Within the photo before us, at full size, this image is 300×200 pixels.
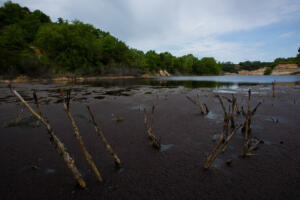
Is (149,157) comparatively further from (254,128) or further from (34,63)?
(34,63)

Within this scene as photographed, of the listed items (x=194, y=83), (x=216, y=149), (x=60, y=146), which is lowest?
(x=216, y=149)

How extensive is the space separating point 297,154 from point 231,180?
1865 millimetres

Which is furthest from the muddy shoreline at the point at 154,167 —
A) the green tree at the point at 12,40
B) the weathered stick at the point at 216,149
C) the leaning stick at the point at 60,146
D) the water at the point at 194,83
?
the green tree at the point at 12,40

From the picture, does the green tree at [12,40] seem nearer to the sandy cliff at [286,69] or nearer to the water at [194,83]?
the water at [194,83]

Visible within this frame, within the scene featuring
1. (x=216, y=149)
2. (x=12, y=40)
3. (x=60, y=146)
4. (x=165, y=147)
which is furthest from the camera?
(x=12, y=40)

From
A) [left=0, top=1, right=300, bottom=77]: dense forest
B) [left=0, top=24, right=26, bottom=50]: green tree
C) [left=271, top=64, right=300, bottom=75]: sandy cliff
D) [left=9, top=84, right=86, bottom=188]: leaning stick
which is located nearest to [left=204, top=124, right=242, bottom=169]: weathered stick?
[left=9, top=84, right=86, bottom=188]: leaning stick

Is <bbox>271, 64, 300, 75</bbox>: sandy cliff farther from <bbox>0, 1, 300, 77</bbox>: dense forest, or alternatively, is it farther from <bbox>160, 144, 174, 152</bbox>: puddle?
<bbox>160, 144, 174, 152</bbox>: puddle

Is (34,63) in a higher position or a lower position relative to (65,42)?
lower

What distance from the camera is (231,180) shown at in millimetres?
2252

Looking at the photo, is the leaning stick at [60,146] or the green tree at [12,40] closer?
the leaning stick at [60,146]

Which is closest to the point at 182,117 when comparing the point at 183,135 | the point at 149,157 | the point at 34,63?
the point at 183,135

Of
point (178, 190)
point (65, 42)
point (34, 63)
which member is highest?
point (65, 42)

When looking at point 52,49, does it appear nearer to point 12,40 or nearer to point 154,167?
point 12,40

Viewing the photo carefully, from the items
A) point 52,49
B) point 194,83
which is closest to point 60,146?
point 194,83
